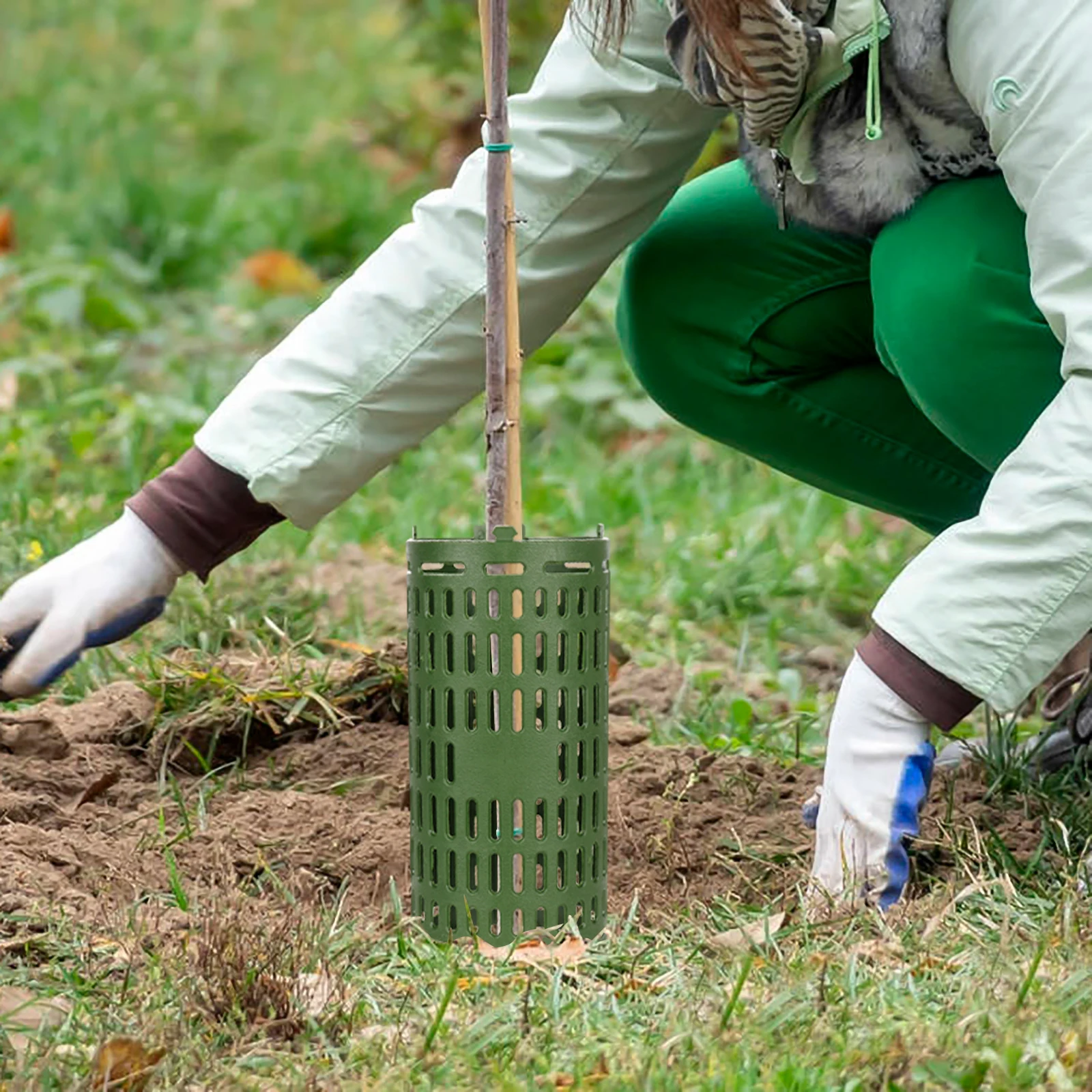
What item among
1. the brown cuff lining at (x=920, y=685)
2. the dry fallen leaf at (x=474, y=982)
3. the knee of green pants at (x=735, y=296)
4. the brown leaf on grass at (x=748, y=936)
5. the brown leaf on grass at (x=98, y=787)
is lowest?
the brown leaf on grass at (x=98, y=787)

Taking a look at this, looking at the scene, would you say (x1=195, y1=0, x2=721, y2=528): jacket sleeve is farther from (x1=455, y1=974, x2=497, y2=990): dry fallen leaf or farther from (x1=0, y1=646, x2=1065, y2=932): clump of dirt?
(x1=455, y1=974, x2=497, y2=990): dry fallen leaf

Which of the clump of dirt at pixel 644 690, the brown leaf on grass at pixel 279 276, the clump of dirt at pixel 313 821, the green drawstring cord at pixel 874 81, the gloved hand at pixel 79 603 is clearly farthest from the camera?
the brown leaf on grass at pixel 279 276

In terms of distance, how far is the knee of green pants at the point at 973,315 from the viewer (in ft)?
6.44

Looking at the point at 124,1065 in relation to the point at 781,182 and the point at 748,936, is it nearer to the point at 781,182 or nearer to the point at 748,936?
the point at 748,936

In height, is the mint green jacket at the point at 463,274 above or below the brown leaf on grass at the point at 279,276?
above

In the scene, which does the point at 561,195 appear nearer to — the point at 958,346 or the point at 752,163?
the point at 752,163

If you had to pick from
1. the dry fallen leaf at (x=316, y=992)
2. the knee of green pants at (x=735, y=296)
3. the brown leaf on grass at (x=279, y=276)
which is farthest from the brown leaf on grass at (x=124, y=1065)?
the brown leaf on grass at (x=279, y=276)

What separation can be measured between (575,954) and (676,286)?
102 centimetres

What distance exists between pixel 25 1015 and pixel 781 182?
1.17 m

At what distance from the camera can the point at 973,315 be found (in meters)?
1.98

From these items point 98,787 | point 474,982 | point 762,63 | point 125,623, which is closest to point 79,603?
point 125,623

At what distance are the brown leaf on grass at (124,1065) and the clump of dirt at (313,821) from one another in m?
0.34

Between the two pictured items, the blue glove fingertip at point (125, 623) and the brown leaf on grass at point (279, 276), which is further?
the brown leaf on grass at point (279, 276)

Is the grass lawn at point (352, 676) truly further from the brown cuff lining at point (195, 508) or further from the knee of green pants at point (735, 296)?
the knee of green pants at point (735, 296)
